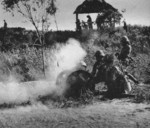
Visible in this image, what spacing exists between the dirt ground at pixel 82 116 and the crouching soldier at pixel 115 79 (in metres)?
0.78

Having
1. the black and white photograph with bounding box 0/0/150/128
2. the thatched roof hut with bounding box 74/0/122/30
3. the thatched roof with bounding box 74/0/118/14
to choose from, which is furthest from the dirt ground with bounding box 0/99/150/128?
the thatched roof with bounding box 74/0/118/14

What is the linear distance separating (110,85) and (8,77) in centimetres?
839

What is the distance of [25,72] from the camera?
55.4 ft

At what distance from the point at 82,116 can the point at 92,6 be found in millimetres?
22080

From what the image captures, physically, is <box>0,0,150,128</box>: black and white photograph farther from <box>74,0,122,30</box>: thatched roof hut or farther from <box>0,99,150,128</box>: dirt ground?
<box>74,0,122,30</box>: thatched roof hut

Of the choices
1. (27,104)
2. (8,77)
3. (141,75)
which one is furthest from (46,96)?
(8,77)

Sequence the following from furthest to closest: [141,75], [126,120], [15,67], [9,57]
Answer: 1. [9,57]
2. [15,67]
3. [141,75]
4. [126,120]

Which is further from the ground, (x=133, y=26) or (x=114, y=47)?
(x=133, y=26)

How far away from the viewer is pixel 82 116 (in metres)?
7.26

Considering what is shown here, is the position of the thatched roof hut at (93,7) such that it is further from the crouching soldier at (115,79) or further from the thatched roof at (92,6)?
the crouching soldier at (115,79)

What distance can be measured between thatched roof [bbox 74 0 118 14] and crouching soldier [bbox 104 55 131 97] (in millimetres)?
17872

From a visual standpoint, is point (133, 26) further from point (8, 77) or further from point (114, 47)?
point (8, 77)

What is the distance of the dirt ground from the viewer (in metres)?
6.59

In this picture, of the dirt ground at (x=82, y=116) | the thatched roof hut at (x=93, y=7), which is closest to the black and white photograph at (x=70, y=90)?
the dirt ground at (x=82, y=116)
